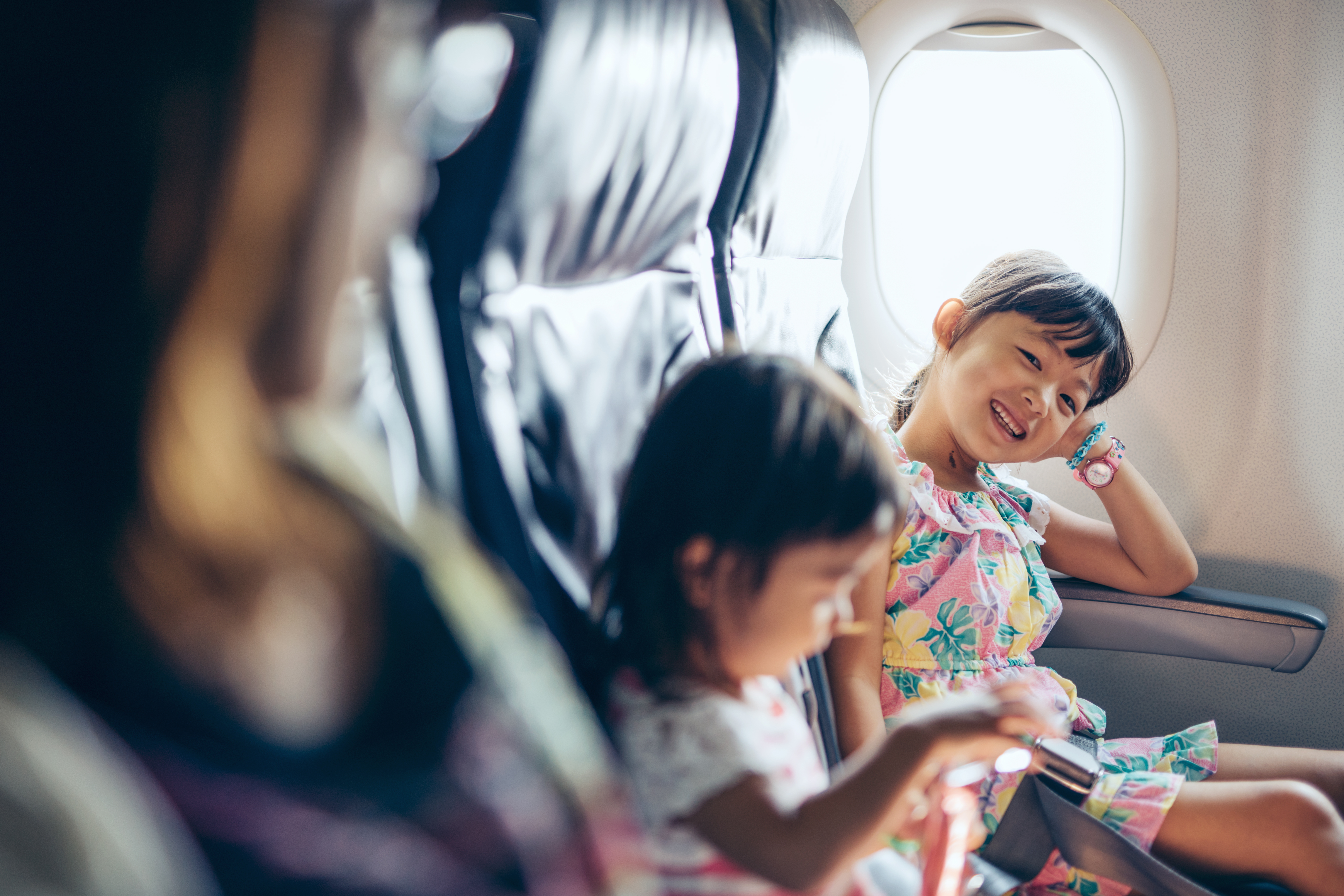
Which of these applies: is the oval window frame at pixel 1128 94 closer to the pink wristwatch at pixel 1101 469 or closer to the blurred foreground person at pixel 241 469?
the pink wristwatch at pixel 1101 469

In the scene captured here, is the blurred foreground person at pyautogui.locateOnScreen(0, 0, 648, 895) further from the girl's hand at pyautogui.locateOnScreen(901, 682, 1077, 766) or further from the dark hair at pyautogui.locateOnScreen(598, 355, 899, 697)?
the girl's hand at pyautogui.locateOnScreen(901, 682, 1077, 766)

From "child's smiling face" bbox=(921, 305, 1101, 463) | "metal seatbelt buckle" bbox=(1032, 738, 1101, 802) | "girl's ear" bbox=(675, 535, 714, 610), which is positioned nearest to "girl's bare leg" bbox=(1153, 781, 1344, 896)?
"metal seatbelt buckle" bbox=(1032, 738, 1101, 802)

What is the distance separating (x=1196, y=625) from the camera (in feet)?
4.80

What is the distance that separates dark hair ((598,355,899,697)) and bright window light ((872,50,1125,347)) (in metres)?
1.31

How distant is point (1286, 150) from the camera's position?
5.65 ft

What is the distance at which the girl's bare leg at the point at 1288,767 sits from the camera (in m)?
1.19

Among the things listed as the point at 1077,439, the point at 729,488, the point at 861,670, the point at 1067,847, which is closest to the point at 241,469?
the point at 729,488

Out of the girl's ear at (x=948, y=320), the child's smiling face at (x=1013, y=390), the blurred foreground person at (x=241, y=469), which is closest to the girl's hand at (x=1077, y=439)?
the child's smiling face at (x=1013, y=390)

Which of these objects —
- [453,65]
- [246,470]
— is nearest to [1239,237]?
[453,65]

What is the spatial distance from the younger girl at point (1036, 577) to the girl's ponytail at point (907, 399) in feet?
0.04

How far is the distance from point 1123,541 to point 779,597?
1.09 metres

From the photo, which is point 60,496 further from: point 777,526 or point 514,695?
point 777,526

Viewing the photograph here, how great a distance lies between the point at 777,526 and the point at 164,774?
0.39 meters

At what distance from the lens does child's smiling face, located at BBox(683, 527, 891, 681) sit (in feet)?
2.11
